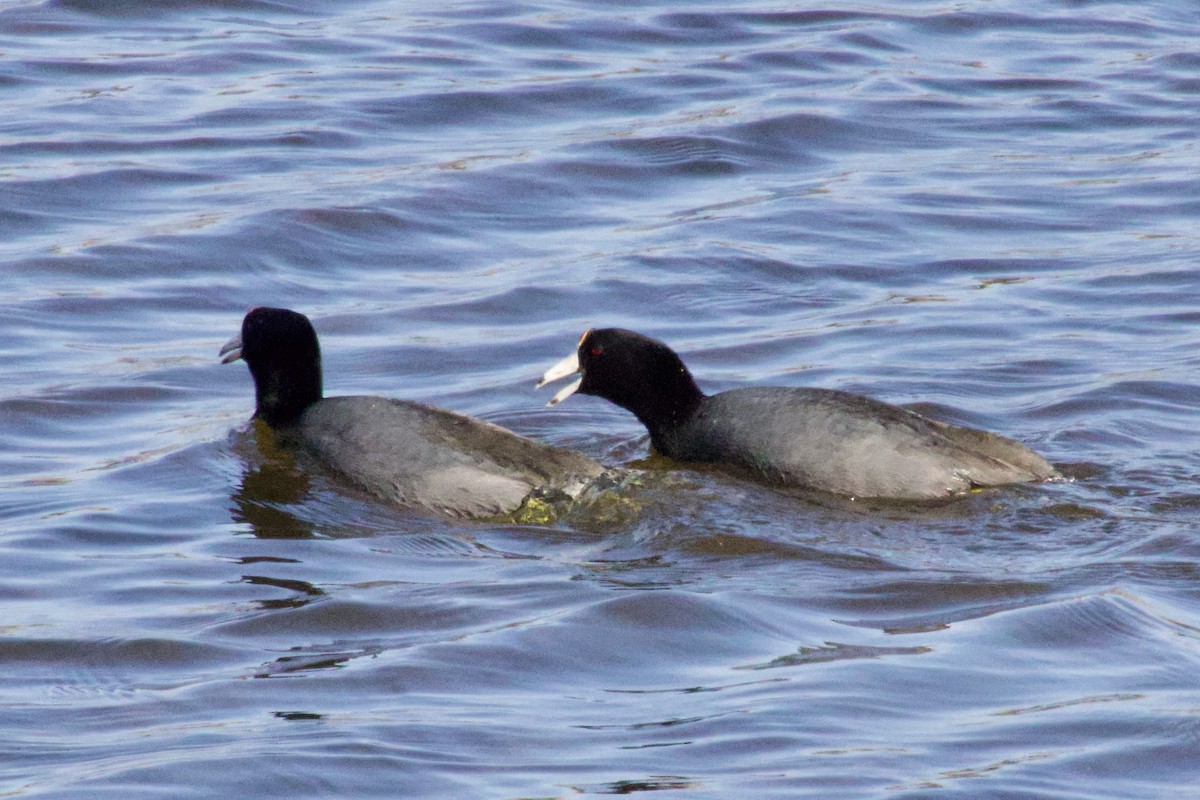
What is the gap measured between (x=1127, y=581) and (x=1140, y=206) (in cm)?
677

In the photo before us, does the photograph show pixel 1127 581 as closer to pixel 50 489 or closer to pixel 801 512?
pixel 801 512

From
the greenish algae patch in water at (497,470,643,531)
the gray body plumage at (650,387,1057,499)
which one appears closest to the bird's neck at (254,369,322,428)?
the greenish algae patch in water at (497,470,643,531)

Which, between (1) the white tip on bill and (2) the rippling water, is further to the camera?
(1) the white tip on bill

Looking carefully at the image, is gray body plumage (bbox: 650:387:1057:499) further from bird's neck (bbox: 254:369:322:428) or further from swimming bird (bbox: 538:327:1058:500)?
bird's neck (bbox: 254:369:322:428)

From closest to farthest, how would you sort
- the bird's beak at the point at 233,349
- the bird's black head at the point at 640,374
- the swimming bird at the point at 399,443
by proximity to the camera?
the swimming bird at the point at 399,443, the bird's black head at the point at 640,374, the bird's beak at the point at 233,349

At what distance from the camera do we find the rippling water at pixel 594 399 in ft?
15.4

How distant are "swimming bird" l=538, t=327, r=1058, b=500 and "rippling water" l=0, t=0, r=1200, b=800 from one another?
151 mm

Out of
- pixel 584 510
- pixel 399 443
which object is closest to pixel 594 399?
pixel 399 443

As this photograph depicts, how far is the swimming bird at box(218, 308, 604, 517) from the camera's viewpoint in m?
6.80

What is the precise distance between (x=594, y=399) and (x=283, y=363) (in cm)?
174

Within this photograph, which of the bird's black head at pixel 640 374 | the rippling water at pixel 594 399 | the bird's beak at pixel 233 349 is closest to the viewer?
the rippling water at pixel 594 399

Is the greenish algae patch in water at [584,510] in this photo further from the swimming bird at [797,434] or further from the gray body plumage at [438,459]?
the swimming bird at [797,434]

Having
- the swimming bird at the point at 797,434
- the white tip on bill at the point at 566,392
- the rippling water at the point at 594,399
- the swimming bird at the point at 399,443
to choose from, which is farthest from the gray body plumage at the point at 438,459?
the swimming bird at the point at 797,434

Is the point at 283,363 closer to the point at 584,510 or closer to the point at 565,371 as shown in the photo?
the point at 565,371
